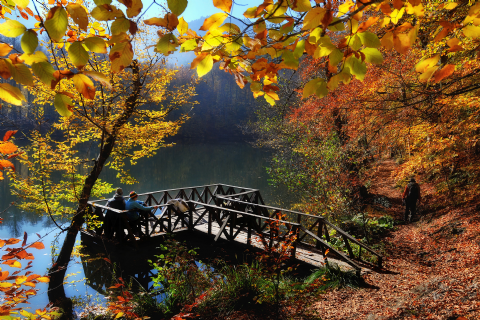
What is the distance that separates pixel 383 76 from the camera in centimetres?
729

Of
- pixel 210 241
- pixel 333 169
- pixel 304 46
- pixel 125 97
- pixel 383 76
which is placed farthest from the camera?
pixel 333 169

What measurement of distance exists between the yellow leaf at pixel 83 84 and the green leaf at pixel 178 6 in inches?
14.7

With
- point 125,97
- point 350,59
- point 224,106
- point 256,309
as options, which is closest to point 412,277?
point 256,309

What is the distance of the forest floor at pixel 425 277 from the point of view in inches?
149

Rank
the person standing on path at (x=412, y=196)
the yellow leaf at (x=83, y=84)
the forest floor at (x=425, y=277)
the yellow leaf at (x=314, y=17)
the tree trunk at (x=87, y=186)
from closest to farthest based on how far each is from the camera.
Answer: the yellow leaf at (x=83, y=84), the yellow leaf at (x=314, y=17), the forest floor at (x=425, y=277), the tree trunk at (x=87, y=186), the person standing on path at (x=412, y=196)

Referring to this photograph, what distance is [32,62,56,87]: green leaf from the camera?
91 centimetres

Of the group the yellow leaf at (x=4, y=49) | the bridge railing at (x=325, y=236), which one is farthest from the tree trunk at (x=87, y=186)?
the yellow leaf at (x=4, y=49)

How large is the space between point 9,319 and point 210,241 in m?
6.61

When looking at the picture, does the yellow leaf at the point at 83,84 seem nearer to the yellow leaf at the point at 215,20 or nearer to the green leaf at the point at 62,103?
the green leaf at the point at 62,103

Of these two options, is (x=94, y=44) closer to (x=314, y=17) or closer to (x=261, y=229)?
(x=314, y=17)

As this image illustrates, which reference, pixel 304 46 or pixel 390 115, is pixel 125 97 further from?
pixel 390 115

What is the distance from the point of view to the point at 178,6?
959 millimetres

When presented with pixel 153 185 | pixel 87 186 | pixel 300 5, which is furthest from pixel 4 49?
pixel 153 185

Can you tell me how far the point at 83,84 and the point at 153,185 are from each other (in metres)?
22.2
